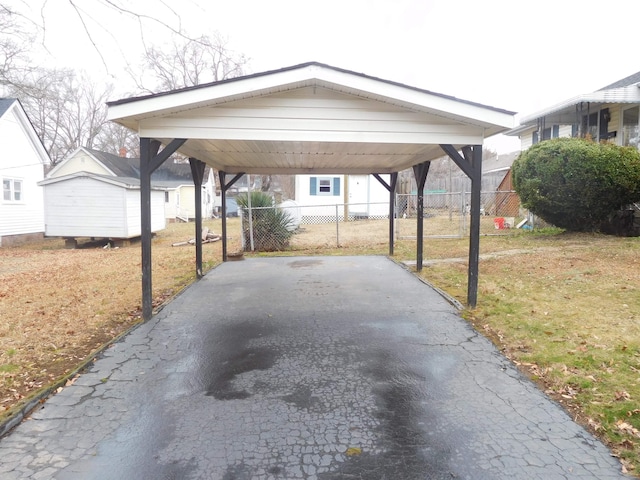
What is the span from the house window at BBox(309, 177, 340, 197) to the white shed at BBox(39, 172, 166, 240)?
10.2 m

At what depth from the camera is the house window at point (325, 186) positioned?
71.5 ft

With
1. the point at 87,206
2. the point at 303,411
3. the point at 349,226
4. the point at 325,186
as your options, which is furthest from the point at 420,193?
the point at 325,186

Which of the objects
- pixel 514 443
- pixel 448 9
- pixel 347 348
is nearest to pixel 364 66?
pixel 448 9

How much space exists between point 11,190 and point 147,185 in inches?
519

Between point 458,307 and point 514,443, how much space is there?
3205mm

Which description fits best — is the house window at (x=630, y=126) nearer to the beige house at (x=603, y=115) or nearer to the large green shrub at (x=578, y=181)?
the beige house at (x=603, y=115)

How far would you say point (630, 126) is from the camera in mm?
12297

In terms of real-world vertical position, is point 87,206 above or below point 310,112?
below

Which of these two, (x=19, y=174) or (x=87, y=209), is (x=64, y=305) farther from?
(x=19, y=174)

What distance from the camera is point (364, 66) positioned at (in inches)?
670

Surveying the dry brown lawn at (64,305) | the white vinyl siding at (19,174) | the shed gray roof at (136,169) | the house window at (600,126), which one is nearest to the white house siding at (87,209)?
the dry brown lawn at (64,305)

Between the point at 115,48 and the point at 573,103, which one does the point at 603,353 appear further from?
the point at 573,103

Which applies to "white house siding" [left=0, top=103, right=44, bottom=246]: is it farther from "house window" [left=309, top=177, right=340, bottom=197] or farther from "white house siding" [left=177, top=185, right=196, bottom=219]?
"house window" [left=309, top=177, right=340, bottom=197]

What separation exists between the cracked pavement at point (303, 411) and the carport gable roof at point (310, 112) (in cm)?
234
